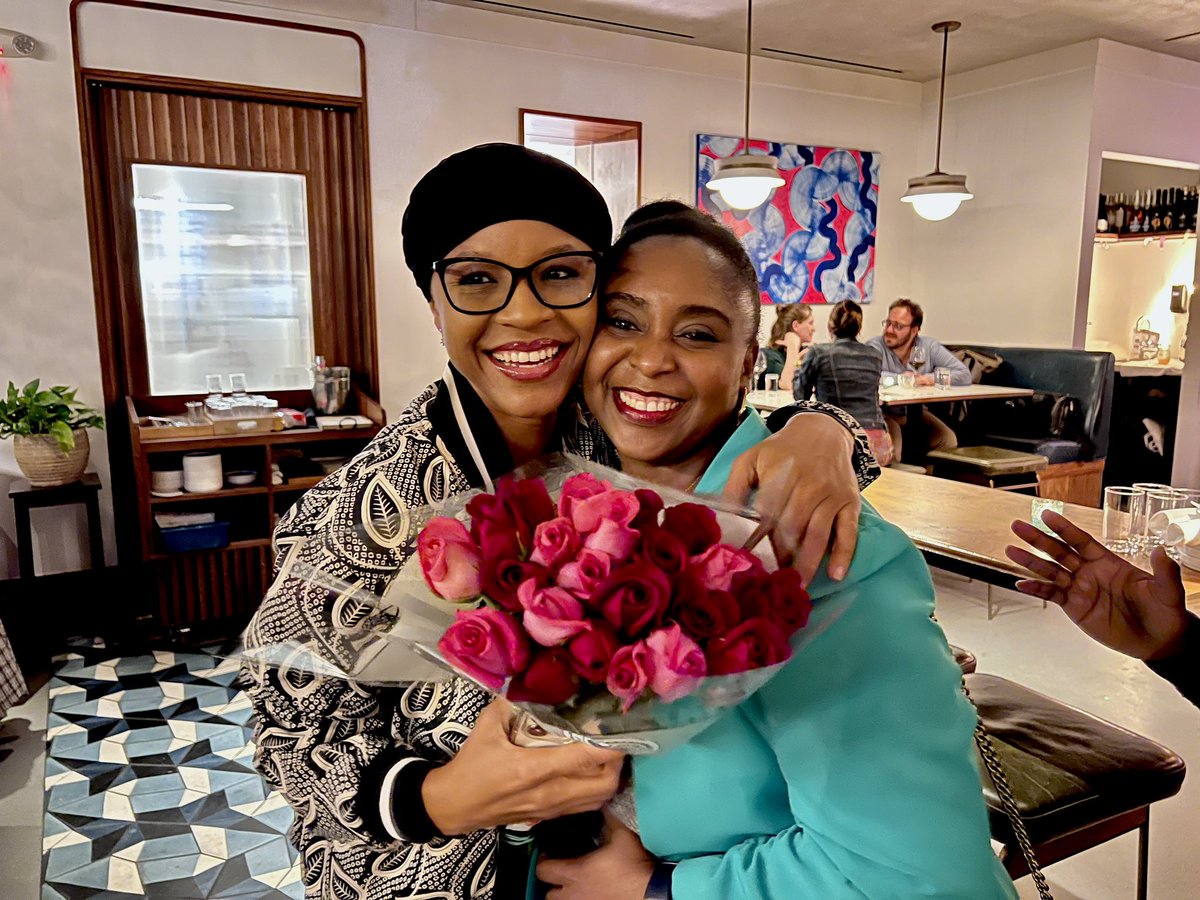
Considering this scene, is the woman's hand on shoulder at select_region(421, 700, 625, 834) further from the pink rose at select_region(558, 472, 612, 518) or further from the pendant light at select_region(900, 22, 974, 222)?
the pendant light at select_region(900, 22, 974, 222)

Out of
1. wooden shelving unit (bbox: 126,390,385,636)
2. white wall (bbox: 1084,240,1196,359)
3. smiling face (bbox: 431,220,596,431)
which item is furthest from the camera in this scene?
white wall (bbox: 1084,240,1196,359)

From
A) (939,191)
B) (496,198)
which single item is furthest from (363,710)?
(939,191)

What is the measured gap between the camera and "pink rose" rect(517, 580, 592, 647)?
647mm

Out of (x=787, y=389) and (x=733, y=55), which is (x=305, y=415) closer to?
(x=787, y=389)

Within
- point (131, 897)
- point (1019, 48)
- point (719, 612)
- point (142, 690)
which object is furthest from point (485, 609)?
point (1019, 48)

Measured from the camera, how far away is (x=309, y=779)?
40.8 inches

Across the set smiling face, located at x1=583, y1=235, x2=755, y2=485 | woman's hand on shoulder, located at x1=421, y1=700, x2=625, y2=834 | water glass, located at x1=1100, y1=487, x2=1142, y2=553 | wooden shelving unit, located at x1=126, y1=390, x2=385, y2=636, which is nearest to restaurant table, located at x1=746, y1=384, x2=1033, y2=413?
wooden shelving unit, located at x1=126, y1=390, x2=385, y2=636

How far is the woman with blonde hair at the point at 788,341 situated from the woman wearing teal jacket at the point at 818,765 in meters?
5.35

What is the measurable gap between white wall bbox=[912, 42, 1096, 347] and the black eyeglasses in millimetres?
6773

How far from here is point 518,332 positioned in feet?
3.67

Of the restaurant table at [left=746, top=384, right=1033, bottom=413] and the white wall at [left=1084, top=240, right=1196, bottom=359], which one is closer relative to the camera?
the restaurant table at [left=746, top=384, right=1033, bottom=413]

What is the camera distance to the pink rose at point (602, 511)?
2.26 ft

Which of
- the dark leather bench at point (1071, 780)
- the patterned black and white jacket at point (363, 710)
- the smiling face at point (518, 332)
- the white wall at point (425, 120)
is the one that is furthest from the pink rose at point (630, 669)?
the white wall at point (425, 120)

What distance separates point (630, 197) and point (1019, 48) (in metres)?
3.23
